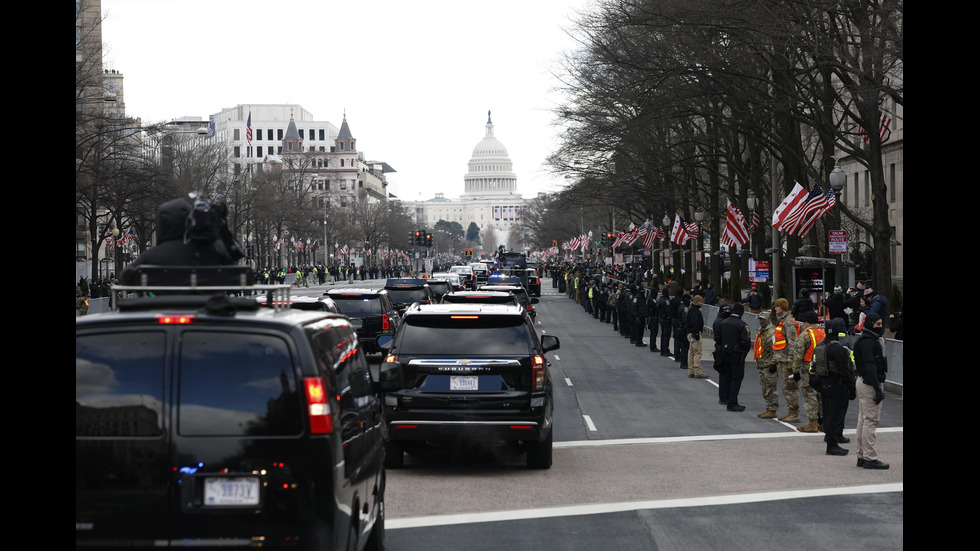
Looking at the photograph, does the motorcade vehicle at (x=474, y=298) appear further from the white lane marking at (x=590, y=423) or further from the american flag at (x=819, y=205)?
the american flag at (x=819, y=205)

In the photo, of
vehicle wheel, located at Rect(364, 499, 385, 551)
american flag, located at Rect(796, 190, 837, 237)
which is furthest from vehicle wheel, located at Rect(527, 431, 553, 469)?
american flag, located at Rect(796, 190, 837, 237)

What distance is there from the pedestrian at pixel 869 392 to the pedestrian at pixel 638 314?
18.3m

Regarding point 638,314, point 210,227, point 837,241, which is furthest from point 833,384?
point 638,314

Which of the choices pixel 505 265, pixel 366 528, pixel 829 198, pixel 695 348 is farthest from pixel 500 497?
pixel 505 265

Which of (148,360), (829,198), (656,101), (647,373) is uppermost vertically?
(656,101)

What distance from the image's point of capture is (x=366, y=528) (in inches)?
297

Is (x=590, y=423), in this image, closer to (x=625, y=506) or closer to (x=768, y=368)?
(x=768, y=368)

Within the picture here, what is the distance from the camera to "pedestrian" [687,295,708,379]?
2323cm

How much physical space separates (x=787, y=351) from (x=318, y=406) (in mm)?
12449

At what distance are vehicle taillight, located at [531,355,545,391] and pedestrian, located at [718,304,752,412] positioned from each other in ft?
23.7

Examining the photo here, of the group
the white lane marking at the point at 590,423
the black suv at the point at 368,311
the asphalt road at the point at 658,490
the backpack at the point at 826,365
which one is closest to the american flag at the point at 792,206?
the black suv at the point at 368,311

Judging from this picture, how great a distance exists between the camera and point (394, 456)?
1260cm
